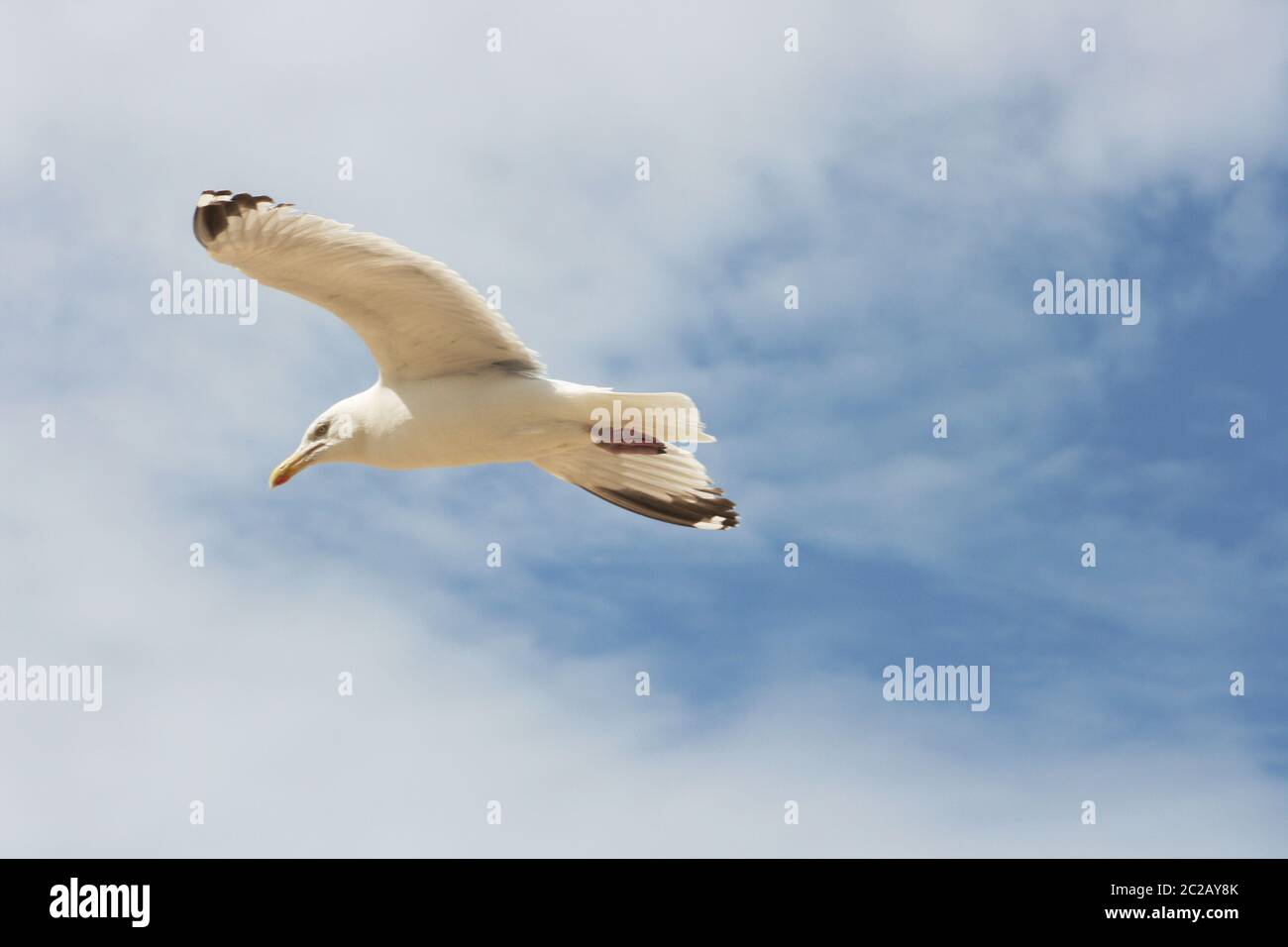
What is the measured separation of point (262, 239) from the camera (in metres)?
7.73

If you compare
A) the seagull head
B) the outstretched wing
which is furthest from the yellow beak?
the outstretched wing

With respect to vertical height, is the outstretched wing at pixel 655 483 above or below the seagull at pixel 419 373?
below

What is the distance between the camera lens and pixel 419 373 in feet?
28.2

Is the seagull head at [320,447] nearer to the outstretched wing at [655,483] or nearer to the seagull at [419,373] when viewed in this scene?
the seagull at [419,373]

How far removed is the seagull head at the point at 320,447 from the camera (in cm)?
873

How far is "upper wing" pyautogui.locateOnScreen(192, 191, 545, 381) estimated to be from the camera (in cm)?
765

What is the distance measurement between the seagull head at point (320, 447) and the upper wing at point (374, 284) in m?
0.43

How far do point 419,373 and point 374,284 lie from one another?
31.0 inches

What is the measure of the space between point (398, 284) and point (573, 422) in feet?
4.30

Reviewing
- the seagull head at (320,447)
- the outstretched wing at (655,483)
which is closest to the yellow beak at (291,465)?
the seagull head at (320,447)

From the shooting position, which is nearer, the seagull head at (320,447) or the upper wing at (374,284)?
the upper wing at (374,284)

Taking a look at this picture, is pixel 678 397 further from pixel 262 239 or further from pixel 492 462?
pixel 262 239

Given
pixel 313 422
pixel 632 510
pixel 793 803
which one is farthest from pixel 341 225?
pixel 793 803

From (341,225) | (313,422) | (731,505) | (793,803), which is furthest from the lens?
(793,803)
